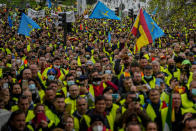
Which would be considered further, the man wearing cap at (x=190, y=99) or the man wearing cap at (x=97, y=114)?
the man wearing cap at (x=190, y=99)

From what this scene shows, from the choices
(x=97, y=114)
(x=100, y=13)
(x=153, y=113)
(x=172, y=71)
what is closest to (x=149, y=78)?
(x=172, y=71)

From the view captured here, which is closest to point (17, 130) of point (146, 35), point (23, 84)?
point (23, 84)

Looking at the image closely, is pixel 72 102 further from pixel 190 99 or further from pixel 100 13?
pixel 100 13

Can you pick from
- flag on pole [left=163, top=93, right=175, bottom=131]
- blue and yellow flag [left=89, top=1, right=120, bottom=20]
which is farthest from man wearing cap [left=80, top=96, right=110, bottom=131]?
blue and yellow flag [left=89, top=1, right=120, bottom=20]

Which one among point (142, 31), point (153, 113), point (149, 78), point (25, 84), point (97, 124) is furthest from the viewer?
point (142, 31)

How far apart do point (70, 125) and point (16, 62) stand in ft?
21.4

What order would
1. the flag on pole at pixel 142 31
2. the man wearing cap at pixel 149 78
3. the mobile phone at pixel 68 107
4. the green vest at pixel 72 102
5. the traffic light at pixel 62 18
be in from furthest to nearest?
the traffic light at pixel 62 18 → the flag on pole at pixel 142 31 → the man wearing cap at pixel 149 78 → the green vest at pixel 72 102 → the mobile phone at pixel 68 107

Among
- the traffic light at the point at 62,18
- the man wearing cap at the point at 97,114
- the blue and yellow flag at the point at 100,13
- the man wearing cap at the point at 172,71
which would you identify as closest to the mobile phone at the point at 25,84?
the man wearing cap at the point at 97,114

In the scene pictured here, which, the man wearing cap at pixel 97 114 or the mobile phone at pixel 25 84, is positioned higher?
the mobile phone at pixel 25 84

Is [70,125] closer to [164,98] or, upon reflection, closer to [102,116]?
[102,116]

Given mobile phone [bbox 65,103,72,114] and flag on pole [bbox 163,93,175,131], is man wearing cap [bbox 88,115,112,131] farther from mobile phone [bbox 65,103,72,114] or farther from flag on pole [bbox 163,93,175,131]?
flag on pole [bbox 163,93,175,131]

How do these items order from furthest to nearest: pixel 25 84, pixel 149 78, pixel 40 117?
pixel 149 78
pixel 25 84
pixel 40 117

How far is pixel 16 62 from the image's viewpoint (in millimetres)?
9953

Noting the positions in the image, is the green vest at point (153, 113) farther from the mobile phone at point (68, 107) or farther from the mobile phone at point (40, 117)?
the mobile phone at point (40, 117)
